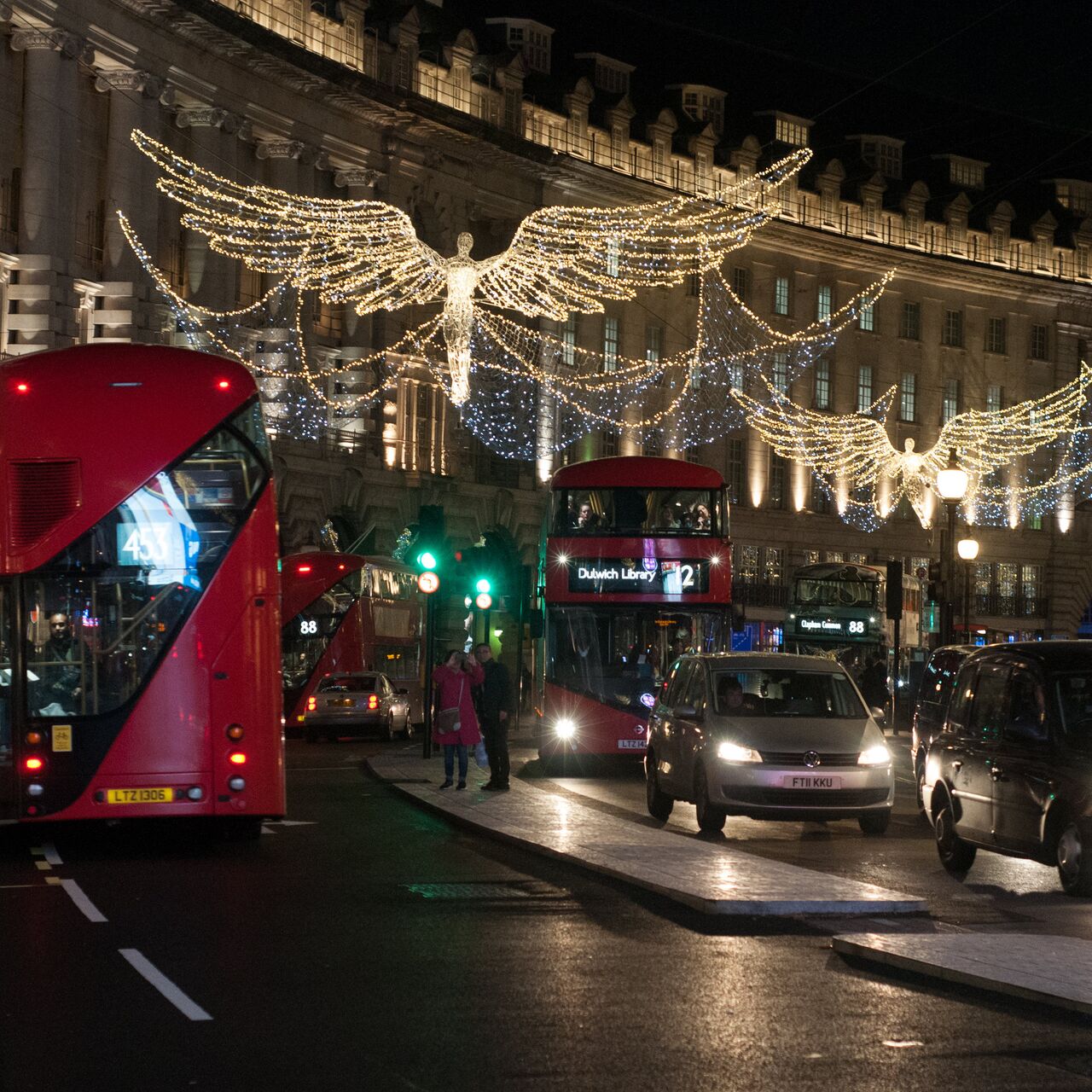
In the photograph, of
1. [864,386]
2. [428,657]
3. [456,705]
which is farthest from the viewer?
[864,386]

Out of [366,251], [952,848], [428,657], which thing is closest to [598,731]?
[428,657]

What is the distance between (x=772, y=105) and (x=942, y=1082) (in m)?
75.3

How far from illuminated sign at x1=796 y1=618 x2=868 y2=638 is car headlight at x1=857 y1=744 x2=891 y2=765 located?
40.0 meters

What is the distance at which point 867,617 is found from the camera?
59.6m

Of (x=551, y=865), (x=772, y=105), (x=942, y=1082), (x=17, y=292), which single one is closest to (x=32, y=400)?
(x=551, y=865)

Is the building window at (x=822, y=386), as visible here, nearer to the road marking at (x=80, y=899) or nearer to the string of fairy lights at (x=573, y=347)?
the string of fairy lights at (x=573, y=347)

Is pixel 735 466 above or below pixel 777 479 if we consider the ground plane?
above

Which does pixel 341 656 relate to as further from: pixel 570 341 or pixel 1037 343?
pixel 1037 343

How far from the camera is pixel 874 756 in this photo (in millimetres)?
19812

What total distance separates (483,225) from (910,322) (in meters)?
22.5

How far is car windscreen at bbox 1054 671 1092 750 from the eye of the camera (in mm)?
15398

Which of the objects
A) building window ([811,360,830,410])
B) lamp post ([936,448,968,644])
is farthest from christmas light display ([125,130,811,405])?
building window ([811,360,830,410])

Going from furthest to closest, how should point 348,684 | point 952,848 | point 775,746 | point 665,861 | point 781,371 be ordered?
point 781,371 → point 348,684 → point 775,746 → point 952,848 → point 665,861

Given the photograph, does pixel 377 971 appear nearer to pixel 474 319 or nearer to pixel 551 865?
pixel 551 865
